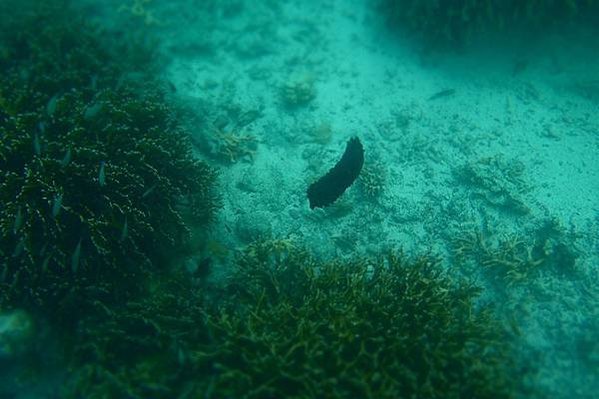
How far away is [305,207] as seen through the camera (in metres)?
6.52

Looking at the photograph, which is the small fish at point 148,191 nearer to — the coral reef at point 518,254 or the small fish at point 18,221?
the small fish at point 18,221

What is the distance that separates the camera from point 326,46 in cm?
987

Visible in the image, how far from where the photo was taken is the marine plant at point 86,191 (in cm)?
456

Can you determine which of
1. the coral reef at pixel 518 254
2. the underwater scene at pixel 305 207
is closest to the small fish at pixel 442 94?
the underwater scene at pixel 305 207

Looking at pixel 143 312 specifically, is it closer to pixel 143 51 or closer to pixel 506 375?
pixel 506 375

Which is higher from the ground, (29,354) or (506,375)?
(506,375)

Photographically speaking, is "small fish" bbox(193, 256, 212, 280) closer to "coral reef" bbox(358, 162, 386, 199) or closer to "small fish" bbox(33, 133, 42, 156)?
"small fish" bbox(33, 133, 42, 156)

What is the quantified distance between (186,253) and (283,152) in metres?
2.90

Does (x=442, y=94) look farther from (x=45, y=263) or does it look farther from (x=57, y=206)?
(x=45, y=263)

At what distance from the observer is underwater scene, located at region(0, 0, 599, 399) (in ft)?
13.9

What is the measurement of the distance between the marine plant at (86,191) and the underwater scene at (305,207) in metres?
0.03

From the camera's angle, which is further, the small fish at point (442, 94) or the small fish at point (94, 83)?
the small fish at point (442, 94)

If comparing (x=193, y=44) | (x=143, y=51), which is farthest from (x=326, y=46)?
(x=143, y=51)

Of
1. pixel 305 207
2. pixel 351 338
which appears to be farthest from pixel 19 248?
pixel 305 207
